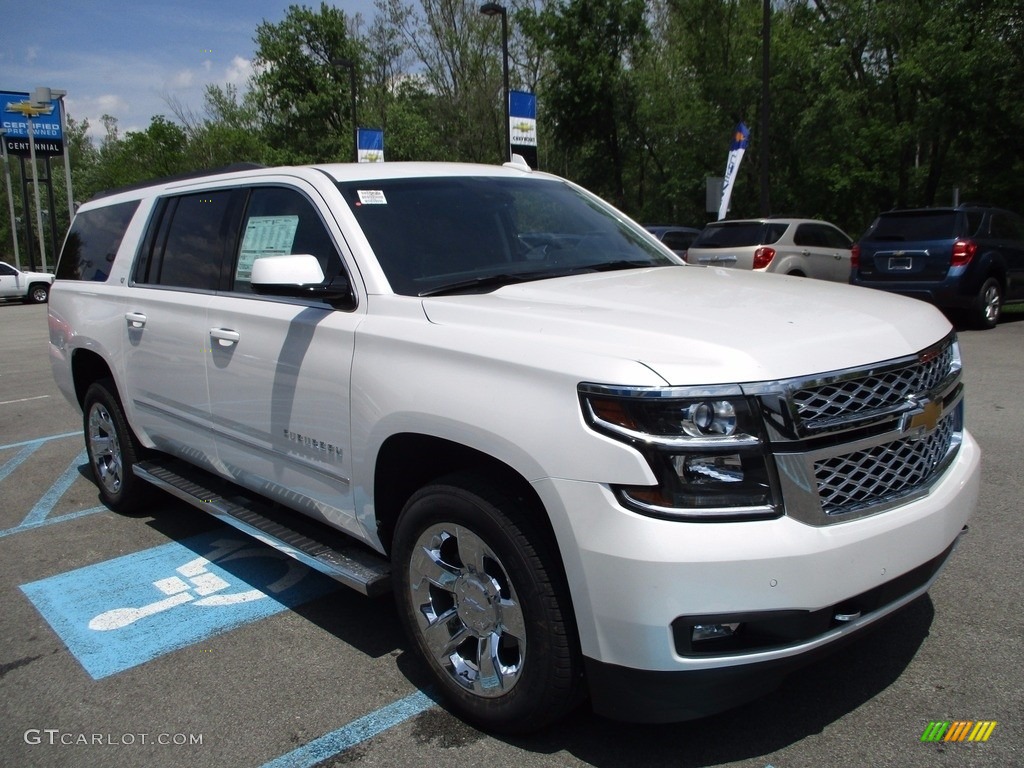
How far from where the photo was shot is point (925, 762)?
263 cm

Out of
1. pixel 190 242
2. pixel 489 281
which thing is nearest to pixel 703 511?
pixel 489 281

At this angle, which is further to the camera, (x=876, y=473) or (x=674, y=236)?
(x=674, y=236)

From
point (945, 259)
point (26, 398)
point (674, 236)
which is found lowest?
point (26, 398)

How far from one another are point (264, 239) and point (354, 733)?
2204mm

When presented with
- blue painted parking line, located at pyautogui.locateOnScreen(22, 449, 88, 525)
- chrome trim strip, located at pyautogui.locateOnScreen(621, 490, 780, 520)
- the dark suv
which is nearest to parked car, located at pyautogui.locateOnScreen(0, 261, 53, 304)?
blue painted parking line, located at pyautogui.locateOnScreen(22, 449, 88, 525)

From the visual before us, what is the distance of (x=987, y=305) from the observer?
12.6m

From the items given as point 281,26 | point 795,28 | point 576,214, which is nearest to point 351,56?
point 281,26

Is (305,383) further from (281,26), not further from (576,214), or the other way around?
(281,26)

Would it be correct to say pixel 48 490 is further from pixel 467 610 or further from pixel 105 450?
pixel 467 610

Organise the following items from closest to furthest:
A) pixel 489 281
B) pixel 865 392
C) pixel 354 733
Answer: pixel 865 392, pixel 354 733, pixel 489 281

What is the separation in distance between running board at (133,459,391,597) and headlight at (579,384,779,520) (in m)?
1.34

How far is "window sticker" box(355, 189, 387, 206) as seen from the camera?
12.0ft

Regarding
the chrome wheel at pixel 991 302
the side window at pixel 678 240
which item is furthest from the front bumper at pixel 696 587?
the side window at pixel 678 240

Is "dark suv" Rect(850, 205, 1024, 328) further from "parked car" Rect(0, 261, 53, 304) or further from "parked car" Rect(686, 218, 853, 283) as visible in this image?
"parked car" Rect(0, 261, 53, 304)
